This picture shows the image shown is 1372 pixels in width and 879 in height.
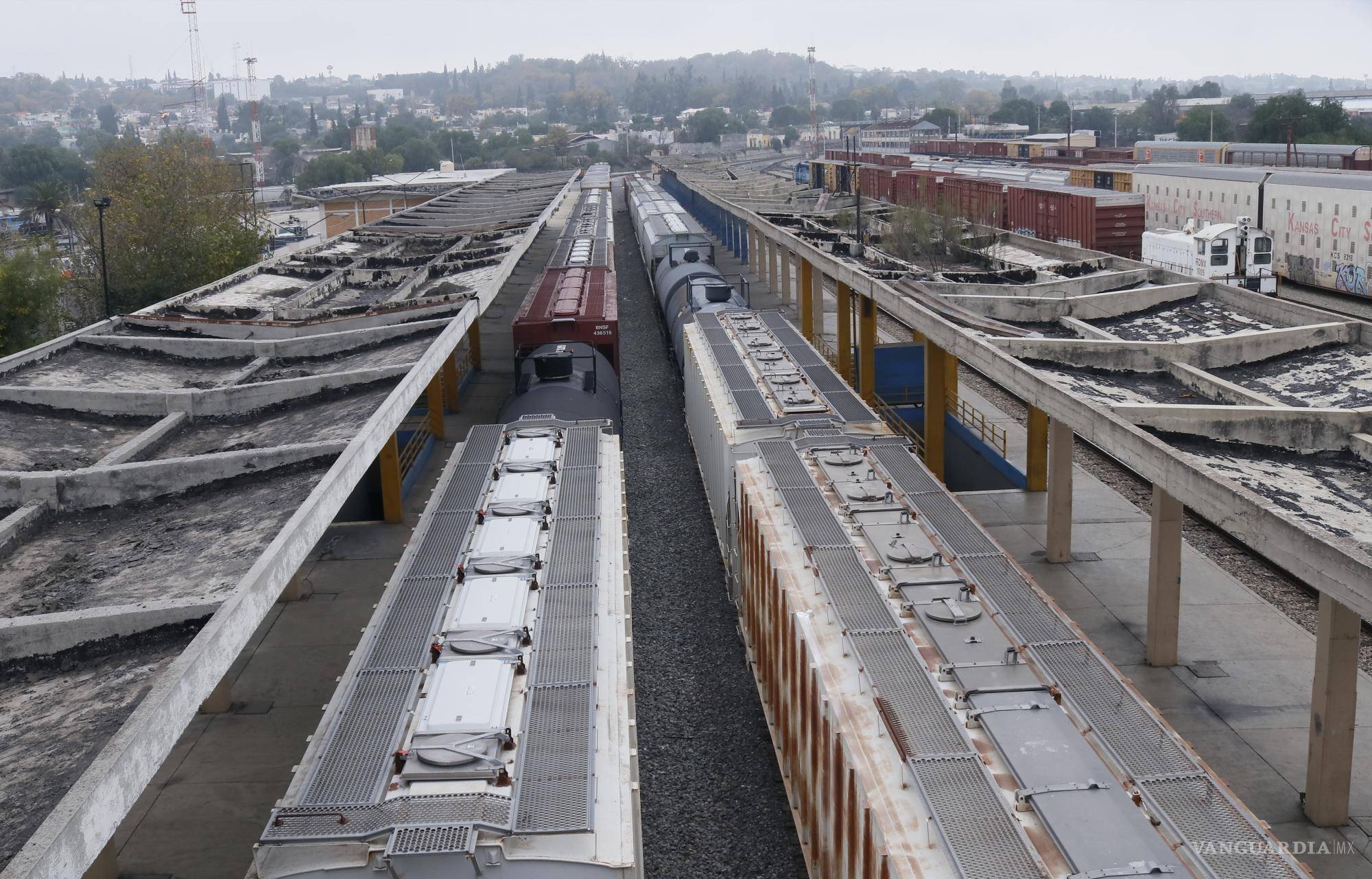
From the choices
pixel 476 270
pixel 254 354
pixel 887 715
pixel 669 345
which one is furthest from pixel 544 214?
pixel 887 715

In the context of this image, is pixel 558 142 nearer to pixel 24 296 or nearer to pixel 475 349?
pixel 475 349

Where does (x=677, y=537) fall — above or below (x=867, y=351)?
below

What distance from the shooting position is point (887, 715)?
309 inches

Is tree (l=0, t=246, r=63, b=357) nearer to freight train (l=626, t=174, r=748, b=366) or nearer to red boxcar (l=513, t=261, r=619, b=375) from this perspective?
red boxcar (l=513, t=261, r=619, b=375)

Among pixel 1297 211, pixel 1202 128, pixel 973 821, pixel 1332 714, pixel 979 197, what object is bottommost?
pixel 1332 714

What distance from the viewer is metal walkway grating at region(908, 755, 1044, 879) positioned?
20.7 ft

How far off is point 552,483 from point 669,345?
1903cm

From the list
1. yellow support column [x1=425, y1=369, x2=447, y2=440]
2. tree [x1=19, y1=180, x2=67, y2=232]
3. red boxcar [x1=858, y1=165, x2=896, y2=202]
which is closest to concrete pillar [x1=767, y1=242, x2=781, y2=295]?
red boxcar [x1=858, y1=165, x2=896, y2=202]

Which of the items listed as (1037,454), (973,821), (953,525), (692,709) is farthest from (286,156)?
(973,821)

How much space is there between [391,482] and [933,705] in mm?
14392

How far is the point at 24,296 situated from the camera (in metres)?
28.5

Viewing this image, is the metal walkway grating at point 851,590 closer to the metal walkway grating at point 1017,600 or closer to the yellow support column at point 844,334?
the metal walkway grating at point 1017,600

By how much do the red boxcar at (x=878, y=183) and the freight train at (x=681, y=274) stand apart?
1456 cm

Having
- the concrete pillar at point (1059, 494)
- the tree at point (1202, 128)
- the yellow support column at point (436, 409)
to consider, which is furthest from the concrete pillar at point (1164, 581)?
the tree at point (1202, 128)
